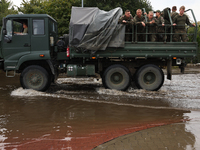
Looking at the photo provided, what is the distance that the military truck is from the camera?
9109 millimetres

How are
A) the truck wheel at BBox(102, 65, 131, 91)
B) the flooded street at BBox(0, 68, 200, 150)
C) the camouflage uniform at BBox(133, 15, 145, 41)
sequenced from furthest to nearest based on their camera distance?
the truck wheel at BBox(102, 65, 131, 91)
the camouflage uniform at BBox(133, 15, 145, 41)
the flooded street at BBox(0, 68, 200, 150)

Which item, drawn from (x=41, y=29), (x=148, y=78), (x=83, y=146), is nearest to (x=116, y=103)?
(x=148, y=78)

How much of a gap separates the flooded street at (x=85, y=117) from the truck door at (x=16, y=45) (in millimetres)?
1302

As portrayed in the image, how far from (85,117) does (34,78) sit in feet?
13.9

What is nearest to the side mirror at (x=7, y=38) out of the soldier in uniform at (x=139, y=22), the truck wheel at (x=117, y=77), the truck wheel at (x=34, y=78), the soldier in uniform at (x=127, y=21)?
the truck wheel at (x=34, y=78)

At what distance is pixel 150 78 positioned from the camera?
9.71 m

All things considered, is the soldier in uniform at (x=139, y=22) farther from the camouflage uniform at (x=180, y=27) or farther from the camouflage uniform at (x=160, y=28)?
the camouflage uniform at (x=180, y=27)

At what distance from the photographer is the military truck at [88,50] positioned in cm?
911

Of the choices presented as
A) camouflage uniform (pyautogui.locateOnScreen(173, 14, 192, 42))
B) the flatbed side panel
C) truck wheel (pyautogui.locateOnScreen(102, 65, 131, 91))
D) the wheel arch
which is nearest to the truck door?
the wheel arch

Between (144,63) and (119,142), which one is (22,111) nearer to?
(119,142)

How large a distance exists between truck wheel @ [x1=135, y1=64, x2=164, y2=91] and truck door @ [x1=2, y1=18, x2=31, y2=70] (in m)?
4.55

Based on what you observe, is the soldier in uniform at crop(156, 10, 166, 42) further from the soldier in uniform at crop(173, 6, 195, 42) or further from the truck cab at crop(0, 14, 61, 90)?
the truck cab at crop(0, 14, 61, 90)

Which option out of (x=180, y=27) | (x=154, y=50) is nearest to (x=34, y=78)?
(x=154, y=50)

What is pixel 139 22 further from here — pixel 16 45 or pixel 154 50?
pixel 16 45
